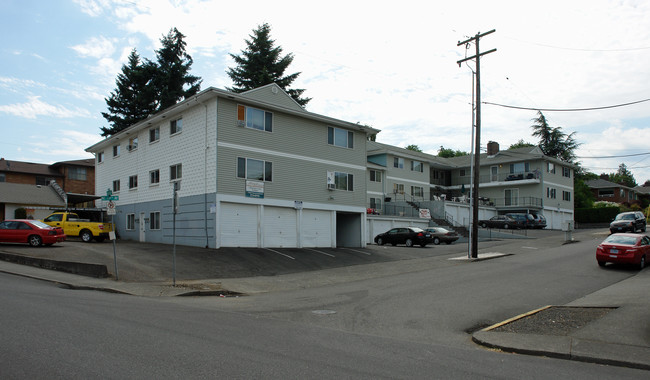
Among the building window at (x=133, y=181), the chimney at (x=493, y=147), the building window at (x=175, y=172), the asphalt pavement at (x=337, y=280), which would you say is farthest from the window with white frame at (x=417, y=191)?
the building window at (x=175, y=172)

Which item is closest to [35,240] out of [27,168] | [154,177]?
[154,177]

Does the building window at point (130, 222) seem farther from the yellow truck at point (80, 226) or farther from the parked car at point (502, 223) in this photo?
the parked car at point (502, 223)

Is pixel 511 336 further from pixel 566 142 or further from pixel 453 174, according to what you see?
pixel 566 142

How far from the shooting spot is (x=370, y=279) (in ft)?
62.2

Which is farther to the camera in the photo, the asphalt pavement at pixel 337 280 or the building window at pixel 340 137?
the building window at pixel 340 137

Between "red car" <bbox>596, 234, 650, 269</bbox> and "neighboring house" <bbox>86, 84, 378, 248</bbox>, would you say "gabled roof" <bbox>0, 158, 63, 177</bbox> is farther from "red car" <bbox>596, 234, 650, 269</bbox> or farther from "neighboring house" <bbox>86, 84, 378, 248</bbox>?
"red car" <bbox>596, 234, 650, 269</bbox>

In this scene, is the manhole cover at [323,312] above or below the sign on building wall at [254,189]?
below

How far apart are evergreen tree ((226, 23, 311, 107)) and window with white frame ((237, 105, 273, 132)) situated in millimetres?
23917

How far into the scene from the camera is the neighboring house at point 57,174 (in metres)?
51.7

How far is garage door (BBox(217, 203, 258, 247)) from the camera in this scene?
80.0 ft

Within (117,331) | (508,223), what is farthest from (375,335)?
(508,223)

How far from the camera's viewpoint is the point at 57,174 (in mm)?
53156

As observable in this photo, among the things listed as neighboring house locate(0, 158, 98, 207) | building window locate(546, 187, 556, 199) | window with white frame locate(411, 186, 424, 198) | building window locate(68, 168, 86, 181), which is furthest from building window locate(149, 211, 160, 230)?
building window locate(546, 187, 556, 199)

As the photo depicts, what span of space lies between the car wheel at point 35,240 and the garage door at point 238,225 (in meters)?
8.97
